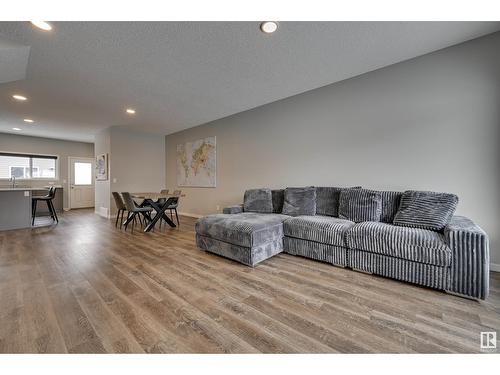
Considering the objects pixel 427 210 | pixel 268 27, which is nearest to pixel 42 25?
pixel 268 27

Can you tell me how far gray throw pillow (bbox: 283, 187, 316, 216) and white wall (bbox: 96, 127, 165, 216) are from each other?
16.3 ft

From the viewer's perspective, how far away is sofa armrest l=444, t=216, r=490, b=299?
170 cm

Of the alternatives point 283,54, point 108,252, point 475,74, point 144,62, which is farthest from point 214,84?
point 475,74

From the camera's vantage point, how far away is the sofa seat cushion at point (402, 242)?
6.10 ft

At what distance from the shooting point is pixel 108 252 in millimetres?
2928

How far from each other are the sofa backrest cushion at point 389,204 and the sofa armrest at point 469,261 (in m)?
0.77

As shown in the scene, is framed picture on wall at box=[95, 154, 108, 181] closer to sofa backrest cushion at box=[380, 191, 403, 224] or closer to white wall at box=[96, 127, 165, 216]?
white wall at box=[96, 127, 165, 216]

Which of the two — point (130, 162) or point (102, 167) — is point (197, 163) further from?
point (102, 167)

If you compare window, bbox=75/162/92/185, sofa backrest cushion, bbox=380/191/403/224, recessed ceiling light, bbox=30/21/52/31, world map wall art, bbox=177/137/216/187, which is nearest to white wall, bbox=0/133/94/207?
window, bbox=75/162/92/185

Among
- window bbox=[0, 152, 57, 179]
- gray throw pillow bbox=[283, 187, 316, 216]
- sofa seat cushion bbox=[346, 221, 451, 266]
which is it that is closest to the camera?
sofa seat cushion bbox=[346, 221, 451, 266]

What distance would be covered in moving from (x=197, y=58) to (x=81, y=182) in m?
7.97

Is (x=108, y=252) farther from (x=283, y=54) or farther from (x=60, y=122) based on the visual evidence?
(x=60, y=122)

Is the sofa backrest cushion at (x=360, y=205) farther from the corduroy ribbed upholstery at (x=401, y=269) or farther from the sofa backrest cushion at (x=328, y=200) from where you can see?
the corduroy ribbed upholstery at (x=401, y=269)

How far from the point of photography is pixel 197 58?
2570 millimetres
